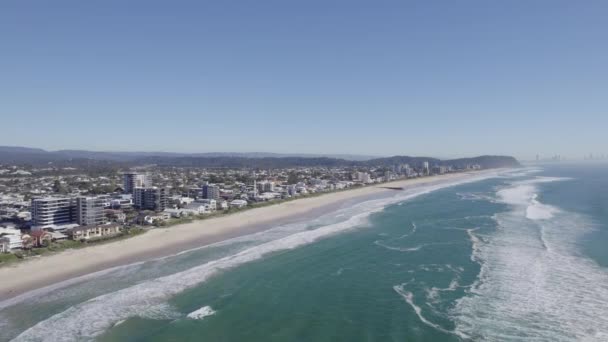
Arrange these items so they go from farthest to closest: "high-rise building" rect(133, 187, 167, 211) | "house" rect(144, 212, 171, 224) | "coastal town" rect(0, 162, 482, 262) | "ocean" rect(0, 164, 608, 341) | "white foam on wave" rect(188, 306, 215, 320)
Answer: "high-rise building" rect(133, 187, 167, 211), "house" rect(144, 212, 171, 224), "coastal town" rect(0, 162, 482, 262), "white foam on wave" rect(188, 306, 215, 320), "ocean" rect(0, 164, 608, 341)

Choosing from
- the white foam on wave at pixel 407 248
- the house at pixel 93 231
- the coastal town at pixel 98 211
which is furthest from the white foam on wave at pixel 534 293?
the house at pixel 93 231

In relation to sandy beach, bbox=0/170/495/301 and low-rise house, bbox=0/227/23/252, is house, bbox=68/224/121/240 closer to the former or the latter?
sandy beach, bbox=0/170/495/301

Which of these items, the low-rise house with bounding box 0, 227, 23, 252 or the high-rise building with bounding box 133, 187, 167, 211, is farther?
the high-rise building with bounding box 133, 187, 167, 211

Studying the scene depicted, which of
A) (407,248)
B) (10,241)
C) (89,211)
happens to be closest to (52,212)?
(89,211)

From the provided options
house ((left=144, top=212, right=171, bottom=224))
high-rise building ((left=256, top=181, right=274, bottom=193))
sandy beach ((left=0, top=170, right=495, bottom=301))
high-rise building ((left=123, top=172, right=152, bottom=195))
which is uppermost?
high-rise building ((left=123, top=172, right=152, bottom=195))

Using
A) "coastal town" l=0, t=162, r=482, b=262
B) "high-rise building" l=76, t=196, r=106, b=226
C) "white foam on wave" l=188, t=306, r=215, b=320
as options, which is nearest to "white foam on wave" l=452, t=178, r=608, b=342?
"white foam on wave" l=188, t=306, r=215, b=320

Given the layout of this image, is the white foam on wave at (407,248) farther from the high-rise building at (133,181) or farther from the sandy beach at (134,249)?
the high-rise building at (133,181)
